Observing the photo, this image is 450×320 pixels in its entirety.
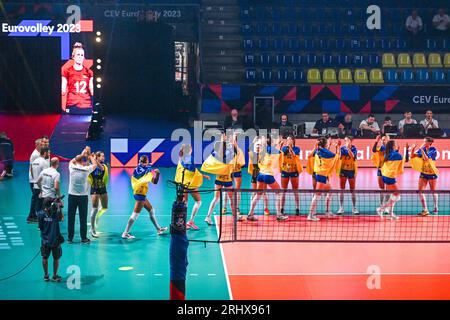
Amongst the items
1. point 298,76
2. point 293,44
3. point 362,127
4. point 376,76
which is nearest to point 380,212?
point 362,127

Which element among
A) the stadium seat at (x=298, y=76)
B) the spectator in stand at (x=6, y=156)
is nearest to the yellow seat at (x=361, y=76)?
the stadium seat at (x=298, y=76)

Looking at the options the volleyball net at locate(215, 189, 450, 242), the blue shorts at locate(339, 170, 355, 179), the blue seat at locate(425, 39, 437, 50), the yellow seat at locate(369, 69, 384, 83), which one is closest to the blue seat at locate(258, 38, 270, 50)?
the yellow seat at locate(369, 69, 384, 83)

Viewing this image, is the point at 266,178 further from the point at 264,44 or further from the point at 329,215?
the point at 264,44

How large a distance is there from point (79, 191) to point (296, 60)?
16.8m

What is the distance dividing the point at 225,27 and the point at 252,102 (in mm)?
4287

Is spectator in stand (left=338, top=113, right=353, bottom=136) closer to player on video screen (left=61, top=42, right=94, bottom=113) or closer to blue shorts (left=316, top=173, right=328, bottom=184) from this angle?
blue shorts (left=316, top=173, right=328, bottom=184)

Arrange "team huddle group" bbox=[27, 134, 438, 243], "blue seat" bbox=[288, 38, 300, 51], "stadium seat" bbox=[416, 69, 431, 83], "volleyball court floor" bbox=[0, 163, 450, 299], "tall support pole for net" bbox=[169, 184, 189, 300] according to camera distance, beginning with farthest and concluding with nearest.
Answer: "blue seat" bbox=[288, 38, 300, 51] < "stadium seat" bbox=[416, 69, 431, 83] < "team huddle group" bbox=[27, 134, 438, 243] < "volleyball court floor" bbox=[0, 163, 450, 299] < "tall support pole for net" bbox=[169, 184, 189, 300]

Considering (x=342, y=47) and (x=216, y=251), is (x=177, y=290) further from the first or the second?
(x=342, y=47)

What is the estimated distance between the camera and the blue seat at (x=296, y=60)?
2917 centimetres

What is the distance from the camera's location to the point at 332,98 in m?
27.8

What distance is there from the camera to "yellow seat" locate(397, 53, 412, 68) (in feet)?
95.9

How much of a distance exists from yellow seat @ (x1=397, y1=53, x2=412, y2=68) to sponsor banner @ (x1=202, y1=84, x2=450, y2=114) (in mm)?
1537

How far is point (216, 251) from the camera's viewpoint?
13586 mm

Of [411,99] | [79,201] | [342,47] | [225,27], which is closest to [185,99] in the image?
[225,27]
